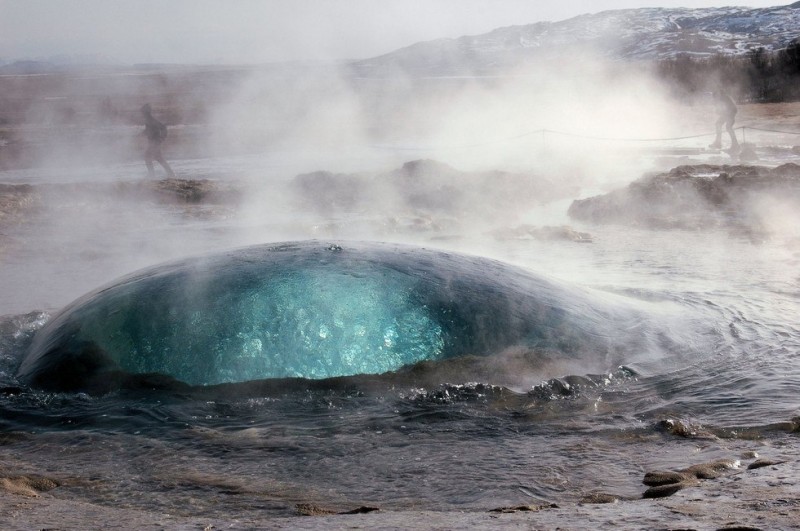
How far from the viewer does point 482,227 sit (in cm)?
923

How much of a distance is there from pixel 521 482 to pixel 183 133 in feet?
79.2

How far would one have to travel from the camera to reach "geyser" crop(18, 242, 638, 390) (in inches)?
135

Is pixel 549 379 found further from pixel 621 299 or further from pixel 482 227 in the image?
pixel 482 227

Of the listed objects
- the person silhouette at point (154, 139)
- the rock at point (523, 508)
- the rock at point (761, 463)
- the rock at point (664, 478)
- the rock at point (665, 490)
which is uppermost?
the person silhouette at point (154, 139)

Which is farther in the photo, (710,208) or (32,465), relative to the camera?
(710,208)

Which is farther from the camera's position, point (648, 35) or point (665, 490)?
point (648, 35)

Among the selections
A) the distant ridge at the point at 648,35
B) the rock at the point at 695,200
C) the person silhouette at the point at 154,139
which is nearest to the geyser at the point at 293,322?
the rock at the point at 695,200

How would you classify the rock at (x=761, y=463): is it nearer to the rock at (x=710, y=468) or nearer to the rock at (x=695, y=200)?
the rock at (x=710, y=468)

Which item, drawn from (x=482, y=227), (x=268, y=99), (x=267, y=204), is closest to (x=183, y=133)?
(x=268, y=99)

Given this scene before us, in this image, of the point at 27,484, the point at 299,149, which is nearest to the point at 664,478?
the point at 27,484

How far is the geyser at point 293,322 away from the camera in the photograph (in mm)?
3434

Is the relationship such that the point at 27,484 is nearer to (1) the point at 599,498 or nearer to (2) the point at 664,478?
(1) the point at 599,498

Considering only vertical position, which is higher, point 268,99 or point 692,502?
point 268,99

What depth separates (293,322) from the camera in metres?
3.46
